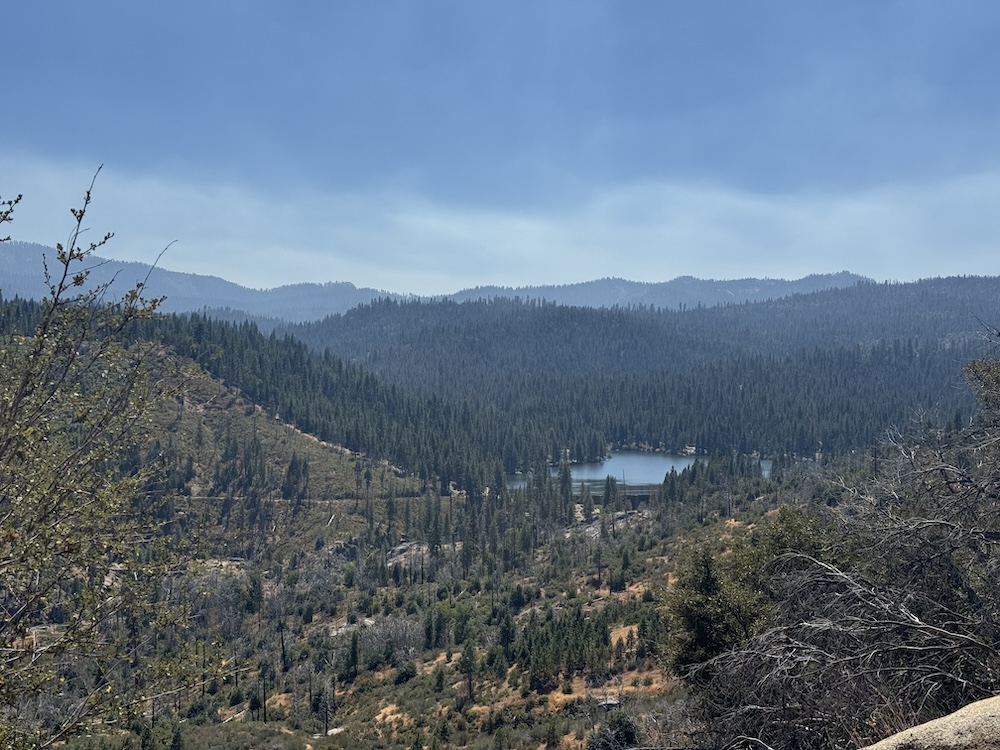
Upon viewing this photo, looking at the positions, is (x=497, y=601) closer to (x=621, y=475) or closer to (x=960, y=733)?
(x=960, y=733)

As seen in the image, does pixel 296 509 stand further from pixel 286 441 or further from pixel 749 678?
pixel 749 678

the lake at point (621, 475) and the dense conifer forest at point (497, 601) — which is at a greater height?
the dense conifer forest at point (497, 601)

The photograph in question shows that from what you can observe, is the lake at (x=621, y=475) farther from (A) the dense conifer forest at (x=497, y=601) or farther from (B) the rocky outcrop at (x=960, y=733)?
(B) the rocky outcrop at (x=960, y=733)

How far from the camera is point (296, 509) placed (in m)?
124

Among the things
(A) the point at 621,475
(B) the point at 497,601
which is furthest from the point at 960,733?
(A) the point at 621,475

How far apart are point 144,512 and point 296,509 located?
12085cm

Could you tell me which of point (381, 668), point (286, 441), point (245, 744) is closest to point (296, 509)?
point (286, 441)

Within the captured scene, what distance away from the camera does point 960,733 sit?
6.40m

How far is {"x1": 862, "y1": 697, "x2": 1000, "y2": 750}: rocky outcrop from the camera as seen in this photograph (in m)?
6.28

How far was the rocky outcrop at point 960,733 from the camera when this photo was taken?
20.6 ft

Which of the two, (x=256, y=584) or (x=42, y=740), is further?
(x=256, y=584)

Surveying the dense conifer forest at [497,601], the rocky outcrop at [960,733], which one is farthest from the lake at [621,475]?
the rocky outcrop at [960,733]

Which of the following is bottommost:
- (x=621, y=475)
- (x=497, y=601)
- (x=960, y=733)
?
(x=621, y=475)

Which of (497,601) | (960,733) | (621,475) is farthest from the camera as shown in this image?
(621,475)
